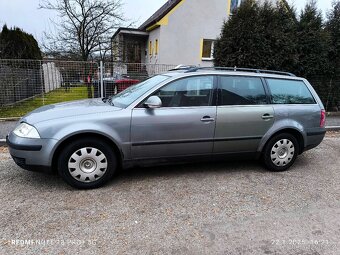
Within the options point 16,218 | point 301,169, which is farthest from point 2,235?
point 301,169

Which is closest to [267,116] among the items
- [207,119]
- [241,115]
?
[241,115]

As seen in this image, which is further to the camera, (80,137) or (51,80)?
(51,80)

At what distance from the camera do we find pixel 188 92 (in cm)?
439

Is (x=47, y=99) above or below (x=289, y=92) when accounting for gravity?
below

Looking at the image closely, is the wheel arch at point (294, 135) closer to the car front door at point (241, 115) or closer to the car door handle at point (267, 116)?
the car front door at point (241, 115)

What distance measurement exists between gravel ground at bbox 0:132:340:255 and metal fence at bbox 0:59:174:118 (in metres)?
4.99

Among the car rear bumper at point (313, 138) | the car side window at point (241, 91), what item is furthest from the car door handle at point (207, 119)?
the car rear bumper at point (313, 138)

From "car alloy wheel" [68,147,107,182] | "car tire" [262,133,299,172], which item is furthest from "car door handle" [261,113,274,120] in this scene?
"car alloy wheel" [68,147,107,182]

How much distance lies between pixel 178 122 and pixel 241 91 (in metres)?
1.17

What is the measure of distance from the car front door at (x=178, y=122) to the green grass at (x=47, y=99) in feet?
18.1

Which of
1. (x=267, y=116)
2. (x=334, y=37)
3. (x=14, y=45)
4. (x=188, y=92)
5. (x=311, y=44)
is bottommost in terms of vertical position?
(x=267, y=116)

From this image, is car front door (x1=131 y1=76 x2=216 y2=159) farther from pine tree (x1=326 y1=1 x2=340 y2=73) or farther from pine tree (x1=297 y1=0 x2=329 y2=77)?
pine tree (x1=326 y1=1 x2=340 y2=73)

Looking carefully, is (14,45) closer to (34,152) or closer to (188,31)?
(188,31)

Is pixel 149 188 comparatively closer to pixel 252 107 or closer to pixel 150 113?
pixel 150 113
